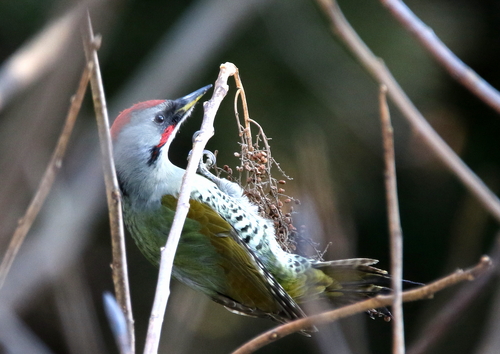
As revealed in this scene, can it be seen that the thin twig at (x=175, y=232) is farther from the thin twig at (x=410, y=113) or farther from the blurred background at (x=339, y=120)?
the blurred background at (x=339, y=120)

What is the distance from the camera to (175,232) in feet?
5.95

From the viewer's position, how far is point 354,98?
16.6 feet

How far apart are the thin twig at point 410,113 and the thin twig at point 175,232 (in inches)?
29.8

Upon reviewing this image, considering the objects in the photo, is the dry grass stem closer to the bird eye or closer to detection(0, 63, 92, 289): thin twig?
the bird eye

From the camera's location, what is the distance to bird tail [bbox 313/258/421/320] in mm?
2801

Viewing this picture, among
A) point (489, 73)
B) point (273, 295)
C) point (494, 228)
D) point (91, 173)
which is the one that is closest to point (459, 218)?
point (494, 228)

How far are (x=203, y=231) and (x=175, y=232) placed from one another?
3.58 ft

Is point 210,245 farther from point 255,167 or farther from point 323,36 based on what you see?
point 323,36

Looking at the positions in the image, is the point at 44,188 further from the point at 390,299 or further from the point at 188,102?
the point at 188,102

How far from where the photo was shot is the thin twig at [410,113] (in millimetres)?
961

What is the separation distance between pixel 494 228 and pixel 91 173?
4.36 metres

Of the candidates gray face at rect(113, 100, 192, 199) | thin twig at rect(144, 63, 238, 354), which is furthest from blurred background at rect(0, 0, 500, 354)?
thin twig at rect(144, 63, 238, 354)

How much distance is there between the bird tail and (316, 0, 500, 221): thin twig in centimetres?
178

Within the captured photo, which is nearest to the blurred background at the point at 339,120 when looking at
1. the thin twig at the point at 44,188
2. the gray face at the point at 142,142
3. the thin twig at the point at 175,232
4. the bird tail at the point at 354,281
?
the gray face at the point at 142,142
